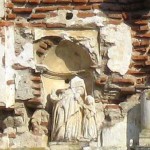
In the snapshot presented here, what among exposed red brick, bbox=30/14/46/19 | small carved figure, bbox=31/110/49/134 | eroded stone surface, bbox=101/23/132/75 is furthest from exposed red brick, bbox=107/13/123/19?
small carved figure, bbox=31/110/49/134

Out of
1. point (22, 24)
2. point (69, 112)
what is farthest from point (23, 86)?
point (22, 24)

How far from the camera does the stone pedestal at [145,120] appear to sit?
1323cm

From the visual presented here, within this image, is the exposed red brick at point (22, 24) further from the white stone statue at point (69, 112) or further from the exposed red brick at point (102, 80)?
the exposed red brick at point (102, 80)

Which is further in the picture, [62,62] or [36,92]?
[62,62]

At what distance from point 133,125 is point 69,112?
2.41ft

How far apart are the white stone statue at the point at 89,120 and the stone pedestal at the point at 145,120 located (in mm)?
577

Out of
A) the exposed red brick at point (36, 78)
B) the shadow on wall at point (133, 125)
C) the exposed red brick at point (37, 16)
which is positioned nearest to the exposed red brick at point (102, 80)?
the shadow on wall at point (133, 125)

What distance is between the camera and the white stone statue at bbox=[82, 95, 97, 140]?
13531 millimetres

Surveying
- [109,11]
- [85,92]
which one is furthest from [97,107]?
[109,11]

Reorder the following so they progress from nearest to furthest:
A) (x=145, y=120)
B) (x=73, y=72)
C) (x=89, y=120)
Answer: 1. (x=145, y=120)
2. (x=89, y=120)
3. (x=73, y=72)

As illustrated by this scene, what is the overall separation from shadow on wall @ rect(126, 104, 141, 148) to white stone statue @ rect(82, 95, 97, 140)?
384 millimetres

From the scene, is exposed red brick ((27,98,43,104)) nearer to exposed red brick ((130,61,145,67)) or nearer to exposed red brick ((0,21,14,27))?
exposed red brick ((0,21,14,27))

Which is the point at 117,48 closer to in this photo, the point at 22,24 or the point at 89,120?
the point at 89,120

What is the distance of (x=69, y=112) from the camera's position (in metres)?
13.6
